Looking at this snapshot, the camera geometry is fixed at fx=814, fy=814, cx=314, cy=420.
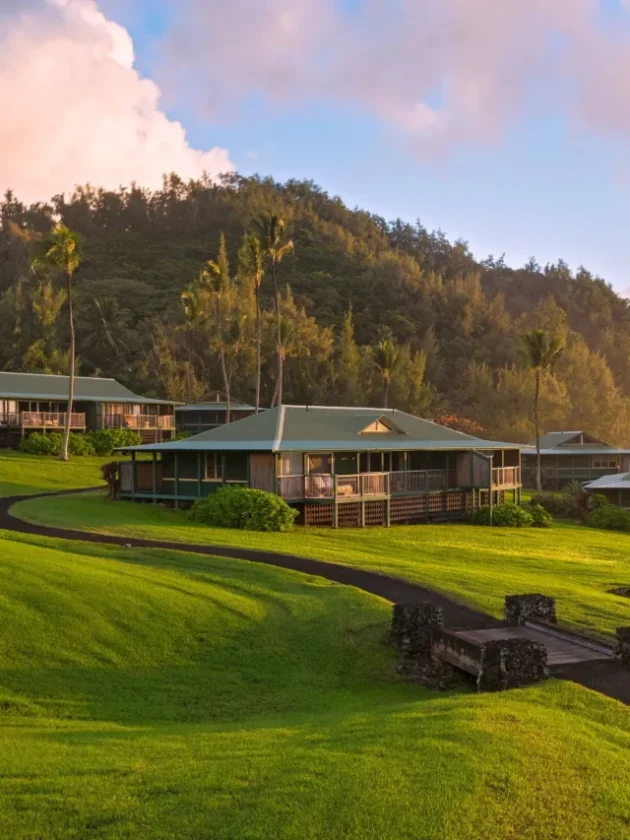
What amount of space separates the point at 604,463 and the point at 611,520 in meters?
22.6

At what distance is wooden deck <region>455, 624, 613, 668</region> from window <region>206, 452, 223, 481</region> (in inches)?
792

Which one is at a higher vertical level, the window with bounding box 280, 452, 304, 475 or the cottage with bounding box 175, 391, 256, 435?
the cottage with bounding box 175, 391, 256, 435

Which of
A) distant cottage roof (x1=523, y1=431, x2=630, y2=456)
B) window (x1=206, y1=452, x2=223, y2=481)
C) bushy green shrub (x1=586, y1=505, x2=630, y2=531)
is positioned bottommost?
bushy green shrub (x1=586, y1=505, x2=630, y2=531)

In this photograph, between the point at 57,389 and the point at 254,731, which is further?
the point at 57,389

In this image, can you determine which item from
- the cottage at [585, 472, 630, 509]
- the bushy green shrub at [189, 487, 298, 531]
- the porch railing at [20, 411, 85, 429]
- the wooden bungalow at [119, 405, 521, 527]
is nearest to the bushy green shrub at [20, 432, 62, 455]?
the porch railing at [20, 411, 85, 429]

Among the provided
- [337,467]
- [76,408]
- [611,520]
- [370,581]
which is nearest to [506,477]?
[611,520]

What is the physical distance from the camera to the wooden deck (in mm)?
12734

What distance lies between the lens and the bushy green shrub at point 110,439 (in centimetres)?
5347

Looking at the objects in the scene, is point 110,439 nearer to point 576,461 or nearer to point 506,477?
point 506,477

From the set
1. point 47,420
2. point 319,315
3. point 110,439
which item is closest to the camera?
point 47,420

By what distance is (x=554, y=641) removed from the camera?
13930 mm

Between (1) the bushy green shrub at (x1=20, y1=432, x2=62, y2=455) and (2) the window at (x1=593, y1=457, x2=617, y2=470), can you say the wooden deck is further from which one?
(2) the window at (x1=593, y1=457, x2=617, y2=470)

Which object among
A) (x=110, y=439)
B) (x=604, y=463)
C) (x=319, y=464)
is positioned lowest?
A: (x=604, y=463)

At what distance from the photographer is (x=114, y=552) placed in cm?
2070
